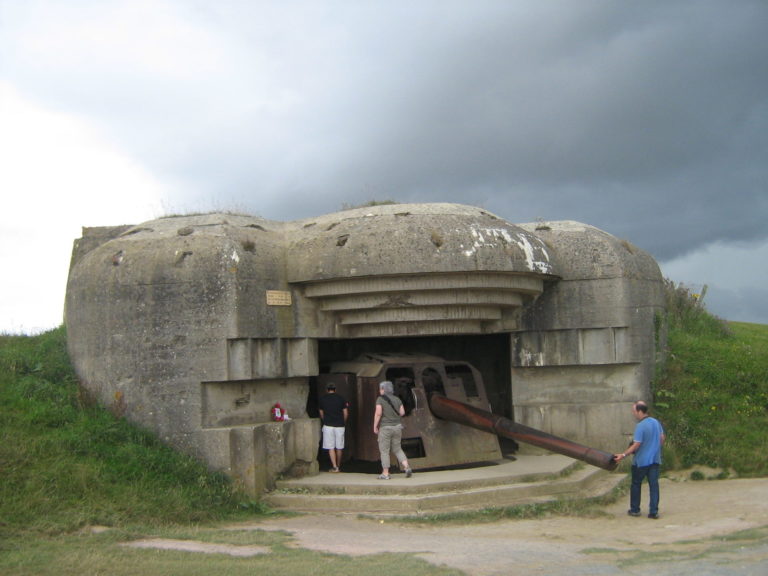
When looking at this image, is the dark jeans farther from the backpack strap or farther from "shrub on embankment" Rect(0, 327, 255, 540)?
"shrub on embankment" Rect(0, 327, 255, 540)

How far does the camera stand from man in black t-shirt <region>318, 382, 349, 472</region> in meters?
10.0

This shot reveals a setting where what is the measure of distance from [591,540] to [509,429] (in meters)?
2.23

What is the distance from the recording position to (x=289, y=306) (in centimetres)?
995

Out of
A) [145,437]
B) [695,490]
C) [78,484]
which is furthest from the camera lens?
[695,490]

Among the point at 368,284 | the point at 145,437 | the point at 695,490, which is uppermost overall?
the point at 368,284

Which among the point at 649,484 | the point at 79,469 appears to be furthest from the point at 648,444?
the point at 79,469

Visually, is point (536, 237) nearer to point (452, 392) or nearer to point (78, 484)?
point (452, 392)

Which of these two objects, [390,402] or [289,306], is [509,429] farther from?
[289,306]

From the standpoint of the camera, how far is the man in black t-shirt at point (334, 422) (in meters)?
10.0

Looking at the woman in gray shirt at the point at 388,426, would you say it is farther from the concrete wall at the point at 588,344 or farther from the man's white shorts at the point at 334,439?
the concrete wall at the point at 588,344

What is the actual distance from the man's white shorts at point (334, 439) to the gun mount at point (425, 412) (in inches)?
14.8

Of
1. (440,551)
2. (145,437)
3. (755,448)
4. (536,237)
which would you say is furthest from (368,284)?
(755,448)

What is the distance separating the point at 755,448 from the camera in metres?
10.8

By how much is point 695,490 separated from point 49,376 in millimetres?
7929
